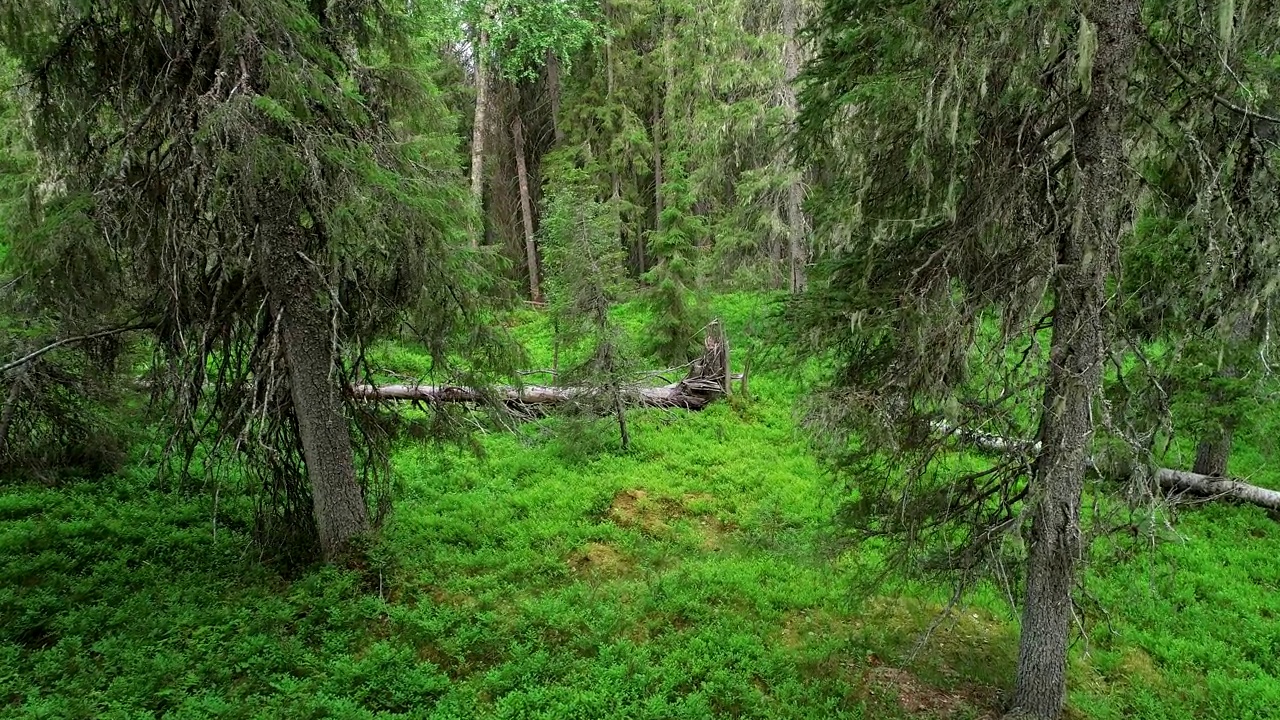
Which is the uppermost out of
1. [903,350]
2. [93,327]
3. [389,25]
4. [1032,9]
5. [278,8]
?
[389,25]

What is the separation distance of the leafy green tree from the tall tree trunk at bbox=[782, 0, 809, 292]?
9.38 metres

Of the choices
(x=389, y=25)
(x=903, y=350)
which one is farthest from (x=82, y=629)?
(x=903, y=350)

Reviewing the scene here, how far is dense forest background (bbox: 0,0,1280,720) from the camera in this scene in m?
4.30

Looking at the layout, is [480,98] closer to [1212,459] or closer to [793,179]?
[793,179]

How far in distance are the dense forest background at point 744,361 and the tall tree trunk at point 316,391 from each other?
0.03m

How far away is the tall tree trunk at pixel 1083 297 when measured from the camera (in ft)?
13.6

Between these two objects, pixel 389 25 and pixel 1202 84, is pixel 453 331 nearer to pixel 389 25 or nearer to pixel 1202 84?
pixel 389 25

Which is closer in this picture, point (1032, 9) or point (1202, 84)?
point (1032, 9)

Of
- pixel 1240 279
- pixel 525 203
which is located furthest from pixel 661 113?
pixel 1240 279

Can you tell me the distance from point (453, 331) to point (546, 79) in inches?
818

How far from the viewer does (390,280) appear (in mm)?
6375

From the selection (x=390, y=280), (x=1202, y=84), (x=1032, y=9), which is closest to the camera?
(x=1032, y=9)

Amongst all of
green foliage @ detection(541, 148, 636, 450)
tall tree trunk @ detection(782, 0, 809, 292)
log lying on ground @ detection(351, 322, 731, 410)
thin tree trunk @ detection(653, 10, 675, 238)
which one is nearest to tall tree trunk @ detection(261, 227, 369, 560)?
green foliage @ detection(541, 148, 636, 450)

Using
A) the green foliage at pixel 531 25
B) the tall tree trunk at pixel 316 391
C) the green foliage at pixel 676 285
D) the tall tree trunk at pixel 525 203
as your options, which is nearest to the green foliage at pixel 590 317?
the green foliage at pixel 676 285
